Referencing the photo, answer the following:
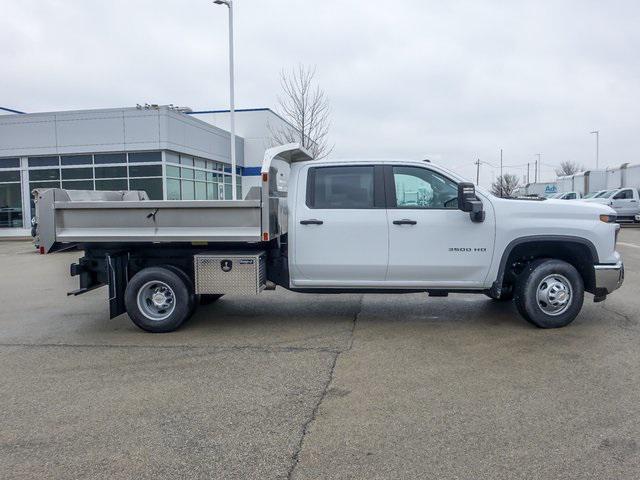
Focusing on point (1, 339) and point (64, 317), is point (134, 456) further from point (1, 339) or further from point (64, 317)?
point (64, 317)

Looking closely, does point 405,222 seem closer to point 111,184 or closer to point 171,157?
point 171,157

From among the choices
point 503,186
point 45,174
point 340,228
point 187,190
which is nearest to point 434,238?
point 340,228

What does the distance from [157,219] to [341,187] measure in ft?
7.18

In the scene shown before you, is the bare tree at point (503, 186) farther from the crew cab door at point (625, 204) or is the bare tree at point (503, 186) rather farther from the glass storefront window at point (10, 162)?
the glass storefront window at point (10, 162)

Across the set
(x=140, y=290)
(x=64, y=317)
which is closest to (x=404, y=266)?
(x=140, y=290)

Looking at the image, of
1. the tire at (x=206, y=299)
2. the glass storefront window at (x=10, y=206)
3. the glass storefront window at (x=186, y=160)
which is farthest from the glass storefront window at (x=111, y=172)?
the tire at (x=206, y=299)

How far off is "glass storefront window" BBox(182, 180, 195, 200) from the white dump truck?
21.6 metres

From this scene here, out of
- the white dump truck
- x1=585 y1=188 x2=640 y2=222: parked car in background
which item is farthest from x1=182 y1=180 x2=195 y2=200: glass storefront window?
the white dump truck

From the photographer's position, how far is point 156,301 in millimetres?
6910

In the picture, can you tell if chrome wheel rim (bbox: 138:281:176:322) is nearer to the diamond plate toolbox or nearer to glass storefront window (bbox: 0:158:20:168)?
the diamond plate toolbox

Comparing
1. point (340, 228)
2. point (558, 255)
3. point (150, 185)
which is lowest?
point (558, 255)

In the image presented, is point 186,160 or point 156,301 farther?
point 186,160

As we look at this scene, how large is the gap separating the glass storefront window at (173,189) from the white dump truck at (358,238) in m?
19.9

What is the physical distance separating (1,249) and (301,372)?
64.7 feet
